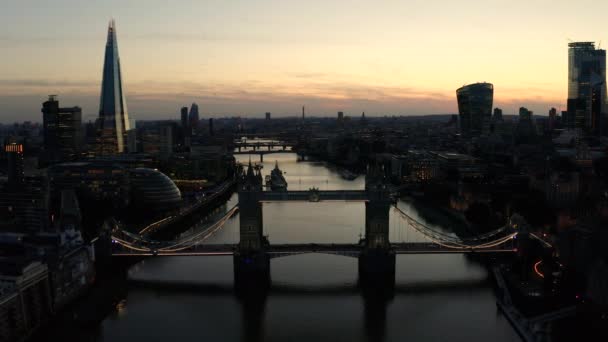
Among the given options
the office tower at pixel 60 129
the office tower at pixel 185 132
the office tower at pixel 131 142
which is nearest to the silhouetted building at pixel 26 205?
the office tower at pixel 60 129

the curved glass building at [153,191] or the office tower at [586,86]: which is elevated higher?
the office tower at [586,86]

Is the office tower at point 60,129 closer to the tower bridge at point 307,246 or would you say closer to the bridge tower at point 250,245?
the tower bridge at point 307,246

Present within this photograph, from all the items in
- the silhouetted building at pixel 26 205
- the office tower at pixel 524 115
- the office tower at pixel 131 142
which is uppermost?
the office tower at pixel 524 115

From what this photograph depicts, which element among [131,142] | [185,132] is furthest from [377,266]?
[185,132]

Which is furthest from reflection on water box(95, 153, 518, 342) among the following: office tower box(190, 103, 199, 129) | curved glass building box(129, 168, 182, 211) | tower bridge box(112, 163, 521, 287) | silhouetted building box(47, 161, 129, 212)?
office tower box(190, 103, 199, 129)

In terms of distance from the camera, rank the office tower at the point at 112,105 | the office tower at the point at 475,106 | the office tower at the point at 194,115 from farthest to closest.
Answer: the office tower at the point at 194,115, the office tower at the point at 475,106, the office tower at the point at 112,105

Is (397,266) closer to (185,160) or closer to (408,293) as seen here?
(408,293)

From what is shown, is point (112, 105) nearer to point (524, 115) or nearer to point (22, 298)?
point (22, 298)

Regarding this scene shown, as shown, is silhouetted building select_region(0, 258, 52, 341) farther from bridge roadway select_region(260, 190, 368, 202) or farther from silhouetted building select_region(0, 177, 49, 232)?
silhouetted building select_region(0, 177, 49, 232)
